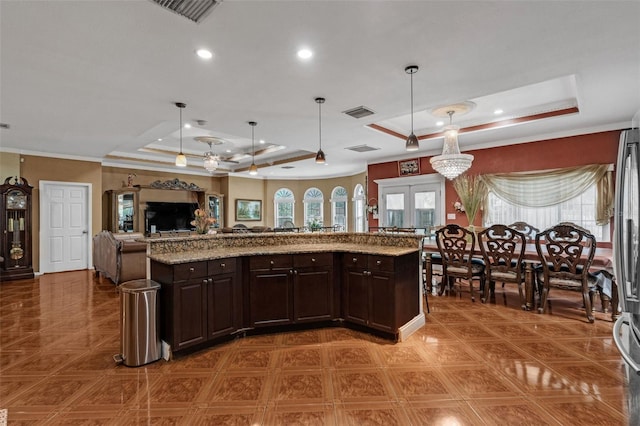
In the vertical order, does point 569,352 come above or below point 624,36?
below

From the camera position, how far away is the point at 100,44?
8.27 feet

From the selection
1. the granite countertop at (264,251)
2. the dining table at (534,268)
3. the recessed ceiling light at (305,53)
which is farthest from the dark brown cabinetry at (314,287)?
the recessed ceiling light at (305,53)

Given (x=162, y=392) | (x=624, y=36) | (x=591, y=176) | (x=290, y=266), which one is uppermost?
(x=624, y=36)

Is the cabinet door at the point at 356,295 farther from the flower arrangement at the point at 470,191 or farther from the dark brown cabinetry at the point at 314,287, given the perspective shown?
the flower arrangement at the point at 470,191

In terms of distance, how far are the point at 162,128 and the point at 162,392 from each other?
14.0 feet

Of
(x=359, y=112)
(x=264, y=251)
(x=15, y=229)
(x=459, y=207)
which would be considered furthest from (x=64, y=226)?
(x=459, y=207)

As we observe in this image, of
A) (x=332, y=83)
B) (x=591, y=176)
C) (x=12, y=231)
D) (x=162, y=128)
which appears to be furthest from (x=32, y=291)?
(x=591, y=176)

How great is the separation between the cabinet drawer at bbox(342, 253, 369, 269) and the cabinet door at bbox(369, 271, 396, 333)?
151 mm

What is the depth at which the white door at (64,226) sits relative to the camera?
21.7 ft

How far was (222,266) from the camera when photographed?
2.93 m

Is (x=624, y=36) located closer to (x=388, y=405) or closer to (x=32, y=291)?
(x=388, y=405)

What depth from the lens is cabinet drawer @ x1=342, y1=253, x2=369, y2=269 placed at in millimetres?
3180

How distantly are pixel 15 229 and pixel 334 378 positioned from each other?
7.25 m

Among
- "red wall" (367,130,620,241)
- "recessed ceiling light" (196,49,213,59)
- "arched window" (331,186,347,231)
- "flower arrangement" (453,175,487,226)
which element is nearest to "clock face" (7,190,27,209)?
"recessed ceiling light" (196,49,213,59)
